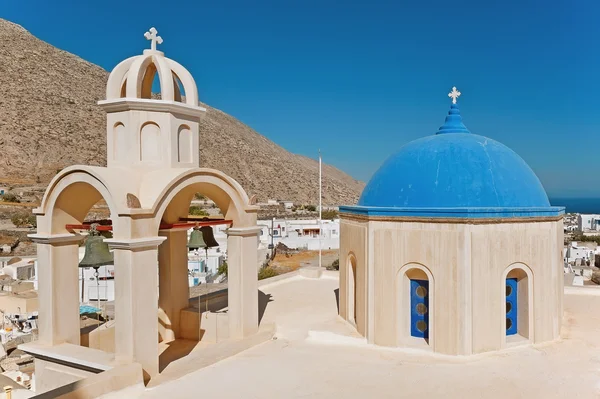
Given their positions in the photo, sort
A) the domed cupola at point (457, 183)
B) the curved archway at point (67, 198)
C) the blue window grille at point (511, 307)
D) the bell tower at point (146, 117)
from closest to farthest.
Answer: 1. the curved archway at point (67, 198)
2. the bell tower at point (146, 117)
3. the domed cupola at point (457, 183)
4. the blue window grille at point (511, 307)

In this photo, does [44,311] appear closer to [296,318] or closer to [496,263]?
[296,318]

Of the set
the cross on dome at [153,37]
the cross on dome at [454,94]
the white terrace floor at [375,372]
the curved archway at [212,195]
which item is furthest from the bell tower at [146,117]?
the cross on dome at [454,94]

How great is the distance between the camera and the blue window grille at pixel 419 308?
8.98 m

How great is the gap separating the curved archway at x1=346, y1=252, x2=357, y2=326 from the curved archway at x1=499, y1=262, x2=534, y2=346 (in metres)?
2.96

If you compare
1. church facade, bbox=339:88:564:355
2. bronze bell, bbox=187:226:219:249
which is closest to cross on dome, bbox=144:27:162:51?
bronze bell, bbox=187:226:219:249

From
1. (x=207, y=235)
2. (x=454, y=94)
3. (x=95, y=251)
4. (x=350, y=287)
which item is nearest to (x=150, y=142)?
(x=95, y=251)

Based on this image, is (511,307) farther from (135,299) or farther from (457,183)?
(135,299)

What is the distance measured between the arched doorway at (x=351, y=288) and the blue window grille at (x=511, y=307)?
2.96 meters

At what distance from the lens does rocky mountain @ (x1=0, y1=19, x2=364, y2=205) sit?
60.0m

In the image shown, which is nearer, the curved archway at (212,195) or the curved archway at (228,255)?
the curved archway at (212,195)

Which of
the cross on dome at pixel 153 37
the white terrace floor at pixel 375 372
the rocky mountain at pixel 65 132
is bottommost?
the white terrace floor at pixel 375 372

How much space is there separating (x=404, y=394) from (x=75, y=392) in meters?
4.32

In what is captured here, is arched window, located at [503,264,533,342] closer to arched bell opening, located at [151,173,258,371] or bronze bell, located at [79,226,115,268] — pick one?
arched bell opening, located at [151,173,258,371]

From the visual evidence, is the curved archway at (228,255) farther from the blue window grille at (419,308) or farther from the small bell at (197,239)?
the blue window grille at (419,308)
